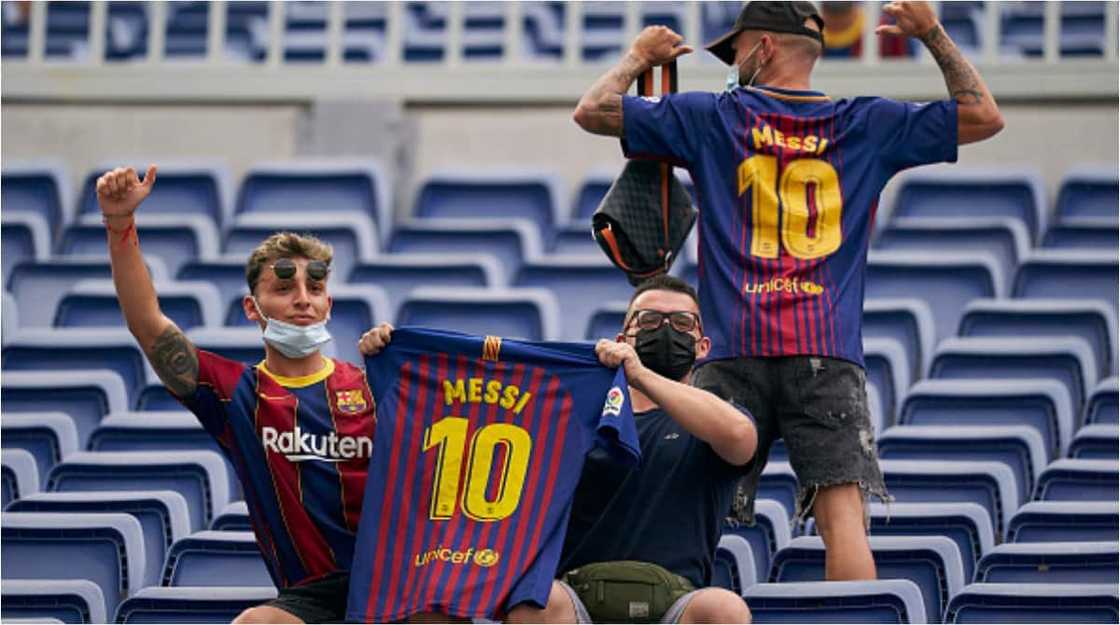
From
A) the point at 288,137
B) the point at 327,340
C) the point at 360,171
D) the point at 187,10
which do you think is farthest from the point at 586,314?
the point at 187,10

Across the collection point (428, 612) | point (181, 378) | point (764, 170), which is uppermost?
point (764, 170)

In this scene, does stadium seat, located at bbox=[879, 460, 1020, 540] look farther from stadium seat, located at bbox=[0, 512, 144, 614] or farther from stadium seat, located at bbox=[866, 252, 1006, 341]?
stadium seat, located at bbox=[0, 512, 144, 614]

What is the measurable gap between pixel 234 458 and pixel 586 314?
11.0 ft

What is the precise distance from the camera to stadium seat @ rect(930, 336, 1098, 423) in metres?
8.88

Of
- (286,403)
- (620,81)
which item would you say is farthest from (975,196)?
(286,403)

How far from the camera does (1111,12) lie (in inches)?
423

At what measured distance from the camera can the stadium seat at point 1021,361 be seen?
29.1 ft

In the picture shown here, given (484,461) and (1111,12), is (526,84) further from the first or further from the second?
(484,461)

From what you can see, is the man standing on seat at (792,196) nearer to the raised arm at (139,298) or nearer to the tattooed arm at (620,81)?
the tattooed arm at (620,81)

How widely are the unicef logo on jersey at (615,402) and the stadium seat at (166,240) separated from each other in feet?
14.7

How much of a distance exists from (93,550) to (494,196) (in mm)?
4051

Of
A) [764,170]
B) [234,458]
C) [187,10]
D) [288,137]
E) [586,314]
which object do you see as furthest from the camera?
[187,10]

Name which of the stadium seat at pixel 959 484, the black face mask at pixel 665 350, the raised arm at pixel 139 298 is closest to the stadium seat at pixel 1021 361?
the stadium seat at pixel 959 484

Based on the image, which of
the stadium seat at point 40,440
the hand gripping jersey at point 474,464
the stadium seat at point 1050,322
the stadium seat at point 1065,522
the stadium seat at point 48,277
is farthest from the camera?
the stadium seat at point 48,277
